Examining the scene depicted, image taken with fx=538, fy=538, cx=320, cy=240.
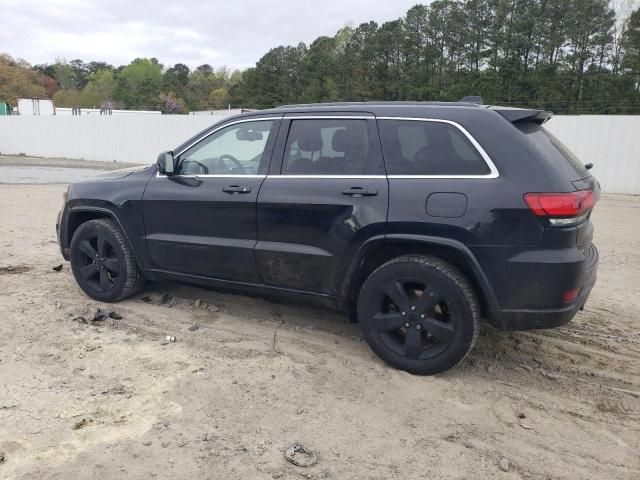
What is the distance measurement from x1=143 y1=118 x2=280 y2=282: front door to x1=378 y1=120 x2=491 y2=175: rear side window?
104 centimetres

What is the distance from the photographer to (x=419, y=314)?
3.72 m

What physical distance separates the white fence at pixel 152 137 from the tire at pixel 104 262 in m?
13.8

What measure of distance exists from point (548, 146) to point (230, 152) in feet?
8.30

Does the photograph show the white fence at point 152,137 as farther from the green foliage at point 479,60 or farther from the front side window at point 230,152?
the green foliage at point 479,60

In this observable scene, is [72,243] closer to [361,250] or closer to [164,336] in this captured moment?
[164,336]

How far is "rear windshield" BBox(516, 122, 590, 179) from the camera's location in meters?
3.56

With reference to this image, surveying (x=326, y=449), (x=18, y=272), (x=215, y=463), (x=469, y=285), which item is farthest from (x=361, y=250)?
(x=18, y=272)

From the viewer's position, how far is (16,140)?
→ 3052 centimetres

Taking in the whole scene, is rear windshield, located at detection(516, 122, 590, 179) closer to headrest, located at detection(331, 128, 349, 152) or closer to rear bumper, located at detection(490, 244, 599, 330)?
rear bumper, located at detection(490, 244, 599, 330)

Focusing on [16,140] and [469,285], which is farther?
[16,140]

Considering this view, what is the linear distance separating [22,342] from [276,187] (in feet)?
7.77

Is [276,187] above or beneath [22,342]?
above

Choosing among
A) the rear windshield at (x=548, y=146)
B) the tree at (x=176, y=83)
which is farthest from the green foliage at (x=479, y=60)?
the tree at (x=176, y=83)

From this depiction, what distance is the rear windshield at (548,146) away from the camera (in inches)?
140
